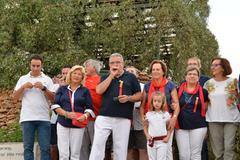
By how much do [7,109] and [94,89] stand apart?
20.8 feet

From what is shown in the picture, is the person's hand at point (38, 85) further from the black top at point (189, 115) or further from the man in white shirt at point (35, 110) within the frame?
the black top at point (189, 115)

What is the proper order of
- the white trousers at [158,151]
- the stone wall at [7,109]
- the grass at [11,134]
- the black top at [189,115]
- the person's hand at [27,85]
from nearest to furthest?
the white trousers at [158,151] < the black top at [189,115] < the person's hand at [27,85] < the grass at [11,134] < the stone wall at [7,109]

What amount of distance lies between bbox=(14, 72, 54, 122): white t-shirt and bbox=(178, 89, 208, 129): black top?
202 centimetres

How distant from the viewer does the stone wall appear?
11828 millimetres

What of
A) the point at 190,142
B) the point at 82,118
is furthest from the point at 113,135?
the point at 190,142

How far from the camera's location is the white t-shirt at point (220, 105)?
6.30m

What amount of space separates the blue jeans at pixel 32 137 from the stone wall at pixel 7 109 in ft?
16.9

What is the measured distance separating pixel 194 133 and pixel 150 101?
80 cm

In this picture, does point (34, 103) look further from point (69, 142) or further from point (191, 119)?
point (191, 119)

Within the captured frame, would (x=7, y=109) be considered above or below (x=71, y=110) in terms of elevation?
below

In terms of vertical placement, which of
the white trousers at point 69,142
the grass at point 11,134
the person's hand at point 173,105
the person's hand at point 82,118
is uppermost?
the person's hand at point 173,105

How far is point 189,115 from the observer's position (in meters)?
6.29

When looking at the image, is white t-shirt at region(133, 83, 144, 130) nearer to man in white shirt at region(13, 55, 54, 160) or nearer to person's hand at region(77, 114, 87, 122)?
person's hand at region(77, 114, 87, 122)

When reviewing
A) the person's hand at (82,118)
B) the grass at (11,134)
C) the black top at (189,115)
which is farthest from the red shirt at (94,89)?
the grass at (11,134)
